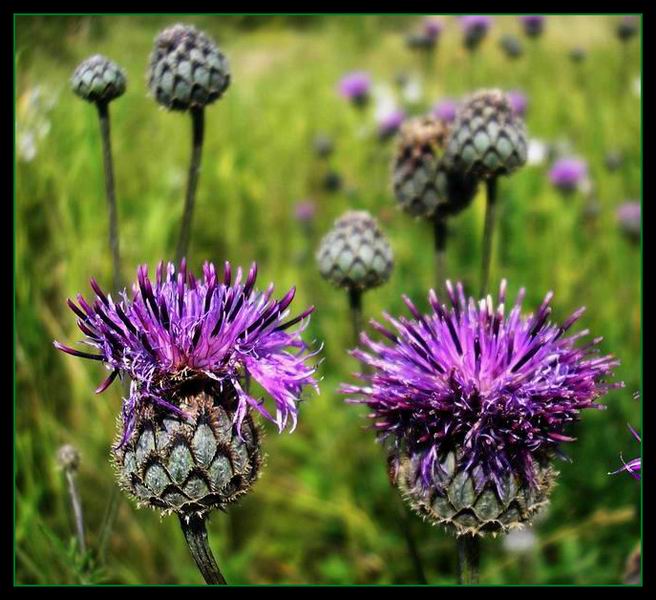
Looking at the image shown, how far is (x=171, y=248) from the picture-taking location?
3.29m

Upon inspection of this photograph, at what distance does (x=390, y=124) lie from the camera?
13.8 feet

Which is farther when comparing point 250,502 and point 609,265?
point 609,265

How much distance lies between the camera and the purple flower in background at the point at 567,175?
402cm

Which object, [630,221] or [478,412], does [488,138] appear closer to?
[478,412]

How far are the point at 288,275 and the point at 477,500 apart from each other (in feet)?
7.88

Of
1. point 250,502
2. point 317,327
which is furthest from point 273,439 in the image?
point 317,327

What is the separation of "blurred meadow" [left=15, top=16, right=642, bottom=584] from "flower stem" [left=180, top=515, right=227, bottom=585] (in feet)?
0.33

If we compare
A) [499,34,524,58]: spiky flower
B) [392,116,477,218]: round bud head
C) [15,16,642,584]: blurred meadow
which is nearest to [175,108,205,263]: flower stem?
[15,16,642,584]: blurred meadow

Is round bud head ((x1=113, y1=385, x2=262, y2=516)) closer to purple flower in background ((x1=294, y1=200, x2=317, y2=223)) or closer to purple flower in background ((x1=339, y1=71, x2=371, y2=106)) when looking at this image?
purple flower in background ((x1=294, y1=200, x2=317, y2=223))

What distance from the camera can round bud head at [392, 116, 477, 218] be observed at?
7.09 ft

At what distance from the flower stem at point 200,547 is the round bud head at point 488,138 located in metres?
1.17

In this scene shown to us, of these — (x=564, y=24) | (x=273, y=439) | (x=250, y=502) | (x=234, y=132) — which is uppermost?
(x=564, y=24)
